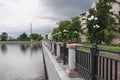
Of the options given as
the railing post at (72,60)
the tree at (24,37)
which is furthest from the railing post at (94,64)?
the tree at (24,37)

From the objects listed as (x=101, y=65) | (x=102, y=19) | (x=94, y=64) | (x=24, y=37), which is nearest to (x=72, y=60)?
(x=94, y=64)

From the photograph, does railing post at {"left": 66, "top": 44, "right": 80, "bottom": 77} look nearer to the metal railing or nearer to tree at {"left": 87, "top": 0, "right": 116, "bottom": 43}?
the metal railing

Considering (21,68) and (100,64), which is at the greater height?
(100,64)

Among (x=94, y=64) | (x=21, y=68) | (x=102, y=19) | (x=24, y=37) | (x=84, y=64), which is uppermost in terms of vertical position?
(x=102, y=19)

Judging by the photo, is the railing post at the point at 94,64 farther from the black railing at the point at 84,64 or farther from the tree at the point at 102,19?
the tree at the point at 102,19

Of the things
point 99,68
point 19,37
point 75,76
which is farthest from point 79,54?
point 19,37

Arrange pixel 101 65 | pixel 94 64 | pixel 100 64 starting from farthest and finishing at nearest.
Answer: pixel 94 64
pixel 101 65
pixel 100 64

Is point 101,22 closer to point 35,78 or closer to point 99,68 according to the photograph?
point 35,78

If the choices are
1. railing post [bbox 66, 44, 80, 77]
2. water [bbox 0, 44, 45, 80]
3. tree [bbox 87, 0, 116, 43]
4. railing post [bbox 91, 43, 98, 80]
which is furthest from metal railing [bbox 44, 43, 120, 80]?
tree [bbox 87, 0, 116, 43]

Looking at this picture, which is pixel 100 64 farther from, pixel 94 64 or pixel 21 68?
pixel 21 68

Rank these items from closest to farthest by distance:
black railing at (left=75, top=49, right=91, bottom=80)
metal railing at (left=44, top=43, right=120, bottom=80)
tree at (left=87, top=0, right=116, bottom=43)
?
metal railing at (left=44, top=43, right=120, bottom=80) → black railing at (left=75, top=49, right=91, bottom=80) → tree at (left=87, top=0, right=116, bottom=43)

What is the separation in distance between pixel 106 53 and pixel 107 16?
157 ft

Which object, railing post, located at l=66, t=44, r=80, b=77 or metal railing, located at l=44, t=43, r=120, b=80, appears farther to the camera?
railing post, located at l=66, t=44, r=80, b=77

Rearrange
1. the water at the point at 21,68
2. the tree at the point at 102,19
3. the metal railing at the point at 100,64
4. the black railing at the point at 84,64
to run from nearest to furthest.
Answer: the metal railing at the point at 100,64 < the black railing at the point at 84,64 < the water at the point at 21,68 < the tree at the point at 102,19
